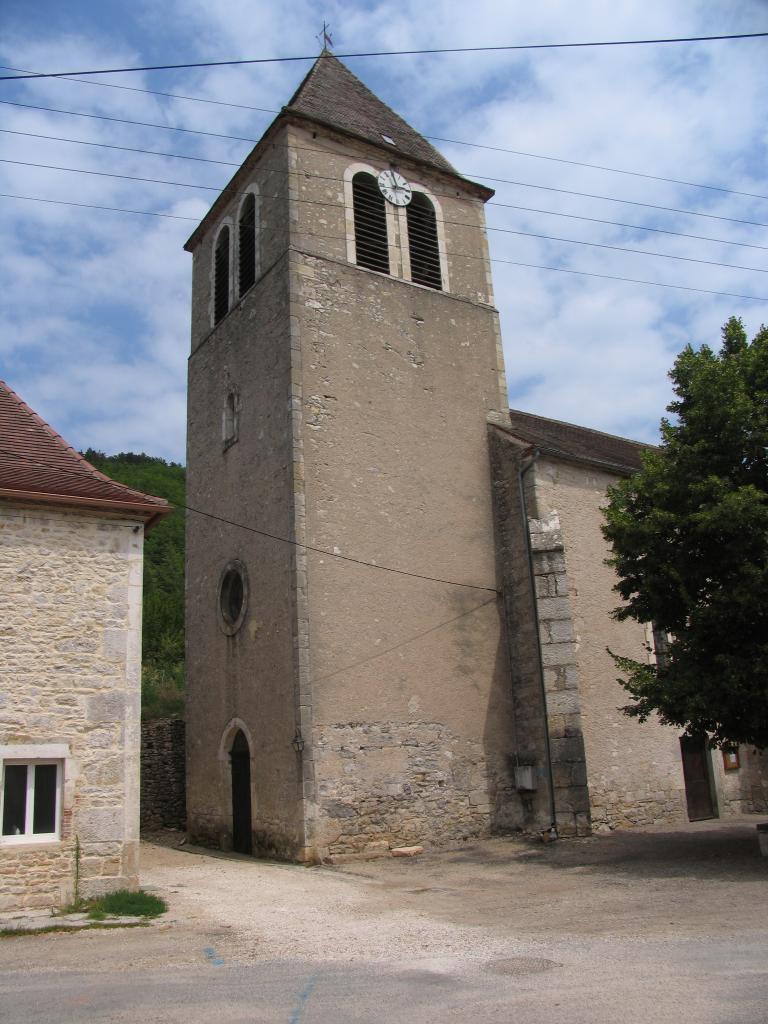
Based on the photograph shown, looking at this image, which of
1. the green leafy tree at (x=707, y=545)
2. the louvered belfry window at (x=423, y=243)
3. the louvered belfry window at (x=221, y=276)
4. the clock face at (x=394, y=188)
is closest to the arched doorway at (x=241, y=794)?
the green leafy tree at (x=707, y=545)

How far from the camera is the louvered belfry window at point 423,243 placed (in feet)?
57.8

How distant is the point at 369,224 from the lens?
1714cm

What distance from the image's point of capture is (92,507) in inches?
396

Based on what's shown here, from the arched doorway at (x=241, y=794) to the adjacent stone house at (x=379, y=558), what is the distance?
7 centimetres

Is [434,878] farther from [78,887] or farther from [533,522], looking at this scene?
[533,522]

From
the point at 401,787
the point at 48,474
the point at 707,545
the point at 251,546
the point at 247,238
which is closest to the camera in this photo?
→ the point at 48,474

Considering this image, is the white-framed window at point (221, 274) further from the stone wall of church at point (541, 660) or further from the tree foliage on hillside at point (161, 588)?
the tree foliage on hillside at point (161, 588)

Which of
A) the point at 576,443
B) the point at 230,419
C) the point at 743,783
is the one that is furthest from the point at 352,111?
the point at 743,783

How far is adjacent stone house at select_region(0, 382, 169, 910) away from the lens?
9094 millimetres

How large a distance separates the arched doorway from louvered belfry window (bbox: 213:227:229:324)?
29.3 feet

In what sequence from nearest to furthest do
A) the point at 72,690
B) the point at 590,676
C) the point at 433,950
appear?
the point at 433,950
the point at 72,690
the point at 590,676

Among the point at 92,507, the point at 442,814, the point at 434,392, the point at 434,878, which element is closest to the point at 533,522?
the point at 434,392

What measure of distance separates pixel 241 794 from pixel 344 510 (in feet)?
16.8

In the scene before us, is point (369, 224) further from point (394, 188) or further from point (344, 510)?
point (344, 510)
